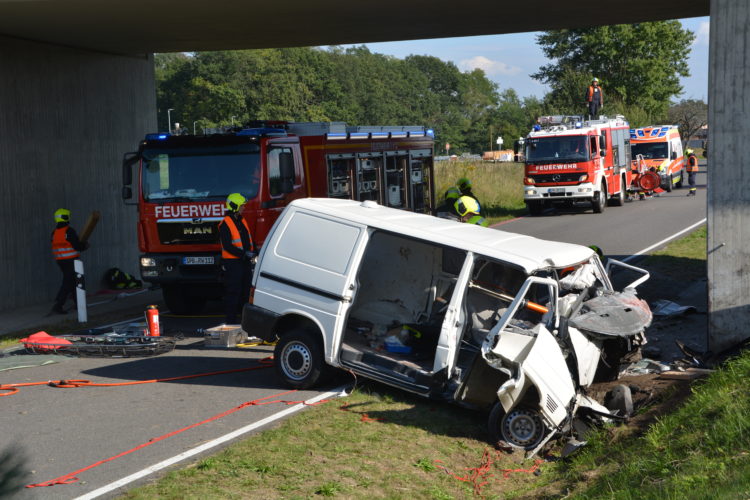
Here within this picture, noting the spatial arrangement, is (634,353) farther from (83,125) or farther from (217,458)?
(83,125)

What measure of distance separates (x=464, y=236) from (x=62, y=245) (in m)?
8.40

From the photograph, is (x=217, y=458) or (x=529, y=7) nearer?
(x=217, y=458)

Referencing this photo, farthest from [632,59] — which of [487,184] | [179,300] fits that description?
[179,300]

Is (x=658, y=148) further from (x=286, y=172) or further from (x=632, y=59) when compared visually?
(x=632, y=59)

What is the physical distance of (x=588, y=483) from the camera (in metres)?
6.32

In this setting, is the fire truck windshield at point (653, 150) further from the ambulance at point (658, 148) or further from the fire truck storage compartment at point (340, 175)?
the fire truck storage compartment at point (340, 175)

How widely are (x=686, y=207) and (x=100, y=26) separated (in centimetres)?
2117

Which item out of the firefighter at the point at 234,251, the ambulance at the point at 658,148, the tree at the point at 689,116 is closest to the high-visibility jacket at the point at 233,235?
the firefighter at the point at 234,251

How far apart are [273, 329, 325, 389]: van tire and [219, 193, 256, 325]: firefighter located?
3.26 metres

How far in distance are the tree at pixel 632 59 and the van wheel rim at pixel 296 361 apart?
57503mm

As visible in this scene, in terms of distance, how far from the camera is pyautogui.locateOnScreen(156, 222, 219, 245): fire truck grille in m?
12.9

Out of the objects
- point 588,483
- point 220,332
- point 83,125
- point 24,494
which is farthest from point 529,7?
point 24,494

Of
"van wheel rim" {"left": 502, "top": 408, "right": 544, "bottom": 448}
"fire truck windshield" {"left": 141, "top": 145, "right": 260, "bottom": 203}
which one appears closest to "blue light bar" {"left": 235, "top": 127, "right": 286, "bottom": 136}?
"fire truck windshield" {"left": 141, "top": 145, "right": 260, "bottom": 203}

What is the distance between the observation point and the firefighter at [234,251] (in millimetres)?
11898
